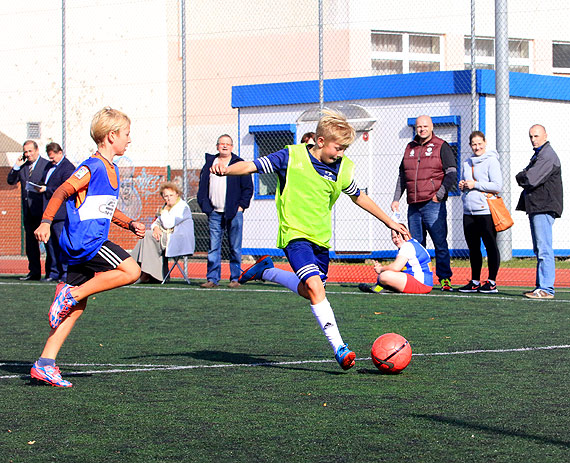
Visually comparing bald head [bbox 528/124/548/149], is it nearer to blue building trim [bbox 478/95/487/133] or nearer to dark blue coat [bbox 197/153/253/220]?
dark blue coat [bbox 197/153/253/220]

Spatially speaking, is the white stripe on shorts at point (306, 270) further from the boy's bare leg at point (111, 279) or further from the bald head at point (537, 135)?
the bald head at point (537, 135)

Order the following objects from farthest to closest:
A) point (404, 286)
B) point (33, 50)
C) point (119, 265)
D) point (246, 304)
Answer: point (33, 50), point (404, 286), point (246, 304), point (119, 265)

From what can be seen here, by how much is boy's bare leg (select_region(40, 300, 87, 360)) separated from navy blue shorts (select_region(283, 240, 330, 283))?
1.44m

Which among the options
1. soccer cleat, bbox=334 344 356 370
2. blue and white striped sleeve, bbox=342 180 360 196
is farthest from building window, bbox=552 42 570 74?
soccer cleat, bbox=334 344 356 370

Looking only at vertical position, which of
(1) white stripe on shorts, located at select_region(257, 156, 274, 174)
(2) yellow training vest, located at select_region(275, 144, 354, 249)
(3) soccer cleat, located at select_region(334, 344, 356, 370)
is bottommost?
(3) soccer cleat, located at select_region(334, 344, 356, 370)

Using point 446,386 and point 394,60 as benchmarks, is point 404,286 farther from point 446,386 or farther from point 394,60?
point 394,60

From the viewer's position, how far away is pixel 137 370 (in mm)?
6602

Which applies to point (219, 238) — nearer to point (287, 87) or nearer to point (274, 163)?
point (287, 87)

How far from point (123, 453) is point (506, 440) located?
5.64 ft

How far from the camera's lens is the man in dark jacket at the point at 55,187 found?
549 inches

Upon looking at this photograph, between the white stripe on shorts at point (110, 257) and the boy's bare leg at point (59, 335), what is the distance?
12.9 inches

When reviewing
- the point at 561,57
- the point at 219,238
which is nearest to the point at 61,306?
the point at 219,238

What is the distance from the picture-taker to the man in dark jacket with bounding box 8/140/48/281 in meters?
14.5

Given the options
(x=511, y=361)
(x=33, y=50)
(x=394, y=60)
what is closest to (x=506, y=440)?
(x=511, y=361)
